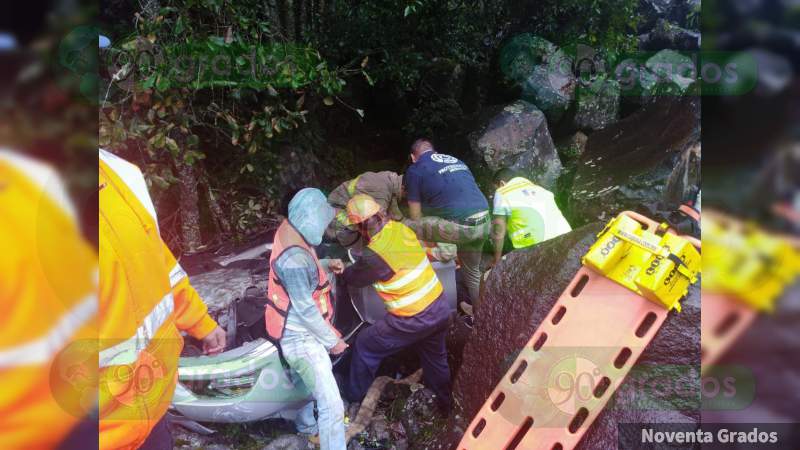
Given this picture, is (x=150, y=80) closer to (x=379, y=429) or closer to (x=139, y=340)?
(x=139, y=340)

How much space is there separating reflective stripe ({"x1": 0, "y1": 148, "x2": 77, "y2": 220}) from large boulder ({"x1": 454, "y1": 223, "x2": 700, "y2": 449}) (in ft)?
5.13

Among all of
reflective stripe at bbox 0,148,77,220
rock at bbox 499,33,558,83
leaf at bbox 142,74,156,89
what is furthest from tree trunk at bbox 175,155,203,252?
rock at bbox 499,33,558,83

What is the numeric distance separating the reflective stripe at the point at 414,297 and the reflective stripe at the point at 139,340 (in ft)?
Answer: 2.76

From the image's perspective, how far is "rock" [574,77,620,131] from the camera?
260 cm

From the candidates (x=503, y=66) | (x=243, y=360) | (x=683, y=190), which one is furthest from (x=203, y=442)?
(x=683, y=190)

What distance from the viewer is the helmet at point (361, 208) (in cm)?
267

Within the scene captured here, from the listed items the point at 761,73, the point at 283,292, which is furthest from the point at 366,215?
the point at 761,73

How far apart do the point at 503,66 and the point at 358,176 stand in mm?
678

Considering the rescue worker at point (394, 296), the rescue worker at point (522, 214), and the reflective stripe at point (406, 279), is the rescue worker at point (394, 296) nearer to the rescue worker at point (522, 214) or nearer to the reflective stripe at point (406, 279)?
the reflective stripe at point (406, 279)

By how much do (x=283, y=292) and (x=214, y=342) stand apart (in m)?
0.35

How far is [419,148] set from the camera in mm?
2654

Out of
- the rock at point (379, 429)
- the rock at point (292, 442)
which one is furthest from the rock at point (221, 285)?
the rock at point (379, 429)

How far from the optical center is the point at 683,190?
2.56 metres

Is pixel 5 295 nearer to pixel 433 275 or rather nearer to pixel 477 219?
pixel 433 275
